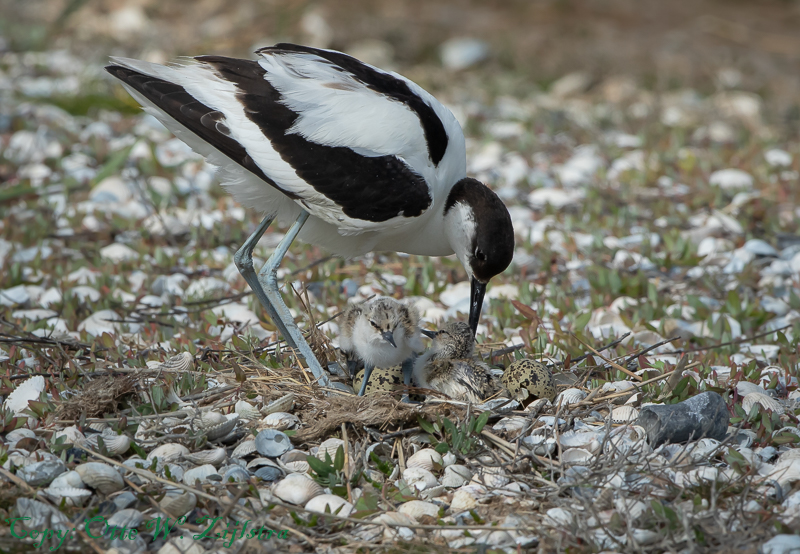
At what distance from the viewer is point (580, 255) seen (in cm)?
555

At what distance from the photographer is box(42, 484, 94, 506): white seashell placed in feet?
8.80

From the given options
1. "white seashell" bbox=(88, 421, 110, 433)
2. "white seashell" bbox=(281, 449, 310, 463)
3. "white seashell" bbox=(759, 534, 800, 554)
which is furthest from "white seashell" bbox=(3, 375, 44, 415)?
"white seashell" bbox=(759, 534, 800, 554)

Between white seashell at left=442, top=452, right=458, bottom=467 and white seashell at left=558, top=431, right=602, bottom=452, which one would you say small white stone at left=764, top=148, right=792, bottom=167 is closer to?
white seashell at left=558, top=431, right=602, bottom=452

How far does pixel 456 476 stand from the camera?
114 inches

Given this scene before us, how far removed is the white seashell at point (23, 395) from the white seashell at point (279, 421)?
35.9 inches

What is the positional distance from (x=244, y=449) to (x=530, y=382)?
44.3 inches

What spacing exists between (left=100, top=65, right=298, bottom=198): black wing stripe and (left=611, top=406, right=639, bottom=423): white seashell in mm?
1673

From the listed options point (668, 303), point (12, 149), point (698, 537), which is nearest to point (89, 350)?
point (698, 537)

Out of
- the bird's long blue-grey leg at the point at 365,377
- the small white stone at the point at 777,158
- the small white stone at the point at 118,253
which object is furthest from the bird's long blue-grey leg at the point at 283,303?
the small white stone at the point at 777,158

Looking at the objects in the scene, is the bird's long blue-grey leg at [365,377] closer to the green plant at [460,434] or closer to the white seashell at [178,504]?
the green plant at [460,434]

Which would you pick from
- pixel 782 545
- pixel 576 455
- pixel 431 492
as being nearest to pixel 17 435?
pixel 431 492

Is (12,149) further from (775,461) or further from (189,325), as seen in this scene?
(775,461)

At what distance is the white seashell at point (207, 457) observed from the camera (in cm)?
291

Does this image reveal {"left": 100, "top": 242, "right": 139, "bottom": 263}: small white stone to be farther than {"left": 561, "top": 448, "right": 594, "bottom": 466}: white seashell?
Yes
